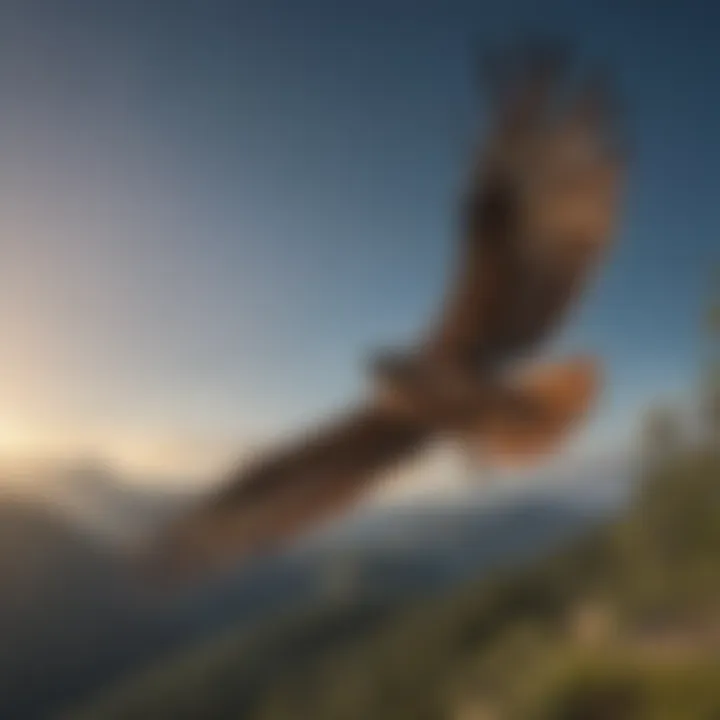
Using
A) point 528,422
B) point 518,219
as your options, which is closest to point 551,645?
point 528,422

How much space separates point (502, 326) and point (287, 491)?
0.25 m

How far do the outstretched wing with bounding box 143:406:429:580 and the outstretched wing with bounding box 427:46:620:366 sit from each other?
0.10m

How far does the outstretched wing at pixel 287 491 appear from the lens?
1.10 metres

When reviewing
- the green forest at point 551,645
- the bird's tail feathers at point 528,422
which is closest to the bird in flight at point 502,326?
the bird's tail feathers at point 528,422

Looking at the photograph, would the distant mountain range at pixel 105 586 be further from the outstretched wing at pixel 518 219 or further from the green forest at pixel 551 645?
the outstretched wing at pixel 518 219

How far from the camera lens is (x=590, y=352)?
3.85 feet

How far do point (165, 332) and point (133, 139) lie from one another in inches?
7.0

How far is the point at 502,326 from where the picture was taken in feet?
3.80

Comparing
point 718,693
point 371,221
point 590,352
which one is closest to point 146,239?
point 371,221

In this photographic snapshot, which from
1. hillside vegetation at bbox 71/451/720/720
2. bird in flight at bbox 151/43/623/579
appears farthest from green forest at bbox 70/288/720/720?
bird in flight at bbox 151/43/623/579

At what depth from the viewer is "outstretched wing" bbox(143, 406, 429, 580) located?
1.10m

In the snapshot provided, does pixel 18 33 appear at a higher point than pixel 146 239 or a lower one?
higher

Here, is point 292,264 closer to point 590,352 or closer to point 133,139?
point 133,139

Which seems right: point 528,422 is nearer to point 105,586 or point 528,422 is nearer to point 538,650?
point 538,650
